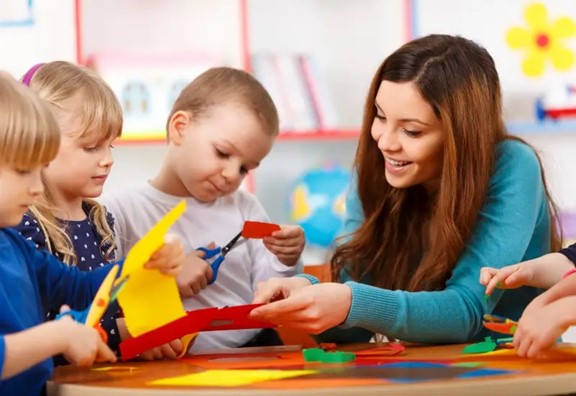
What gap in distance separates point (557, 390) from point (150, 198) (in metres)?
0.96

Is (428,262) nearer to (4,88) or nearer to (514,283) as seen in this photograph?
(514,283)

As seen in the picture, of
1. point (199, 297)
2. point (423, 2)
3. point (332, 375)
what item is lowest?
point (199, 297)

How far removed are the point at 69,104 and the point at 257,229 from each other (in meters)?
0.40

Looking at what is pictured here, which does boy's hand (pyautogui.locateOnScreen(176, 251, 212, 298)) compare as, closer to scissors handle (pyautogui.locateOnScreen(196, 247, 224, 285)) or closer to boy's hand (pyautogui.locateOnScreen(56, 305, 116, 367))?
scissors handle (pyautogui.locateOnScreen(196, 247, 224, 285))

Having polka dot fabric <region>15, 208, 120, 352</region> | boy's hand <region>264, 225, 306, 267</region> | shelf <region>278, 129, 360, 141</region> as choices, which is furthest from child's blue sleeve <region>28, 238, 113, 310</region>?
shelf <region>278, 129, 360, 141</region>

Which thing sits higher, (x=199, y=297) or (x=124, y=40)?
(x=124, y=40)

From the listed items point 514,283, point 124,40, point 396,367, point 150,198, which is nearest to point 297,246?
point 150,198

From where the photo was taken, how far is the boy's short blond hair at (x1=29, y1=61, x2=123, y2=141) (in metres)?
1.55

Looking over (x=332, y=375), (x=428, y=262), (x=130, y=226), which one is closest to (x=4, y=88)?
(x=332, y=375)

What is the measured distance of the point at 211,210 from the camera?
1965mm

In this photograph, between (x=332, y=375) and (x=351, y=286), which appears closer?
(x=332, y=375)

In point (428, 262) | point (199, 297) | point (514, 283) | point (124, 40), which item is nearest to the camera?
point (514, 283)

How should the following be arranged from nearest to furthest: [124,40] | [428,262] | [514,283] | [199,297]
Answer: [514,283] → [428,262] → [199,297] → [124,40]

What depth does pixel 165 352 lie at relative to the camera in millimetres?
1476
